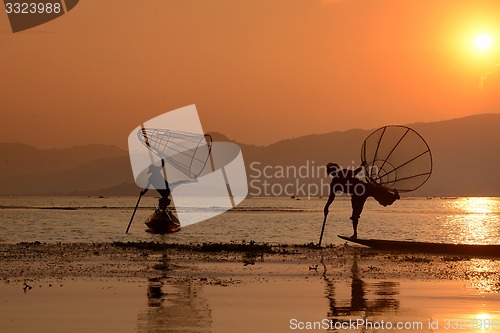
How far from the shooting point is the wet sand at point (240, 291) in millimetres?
Answer: 16594

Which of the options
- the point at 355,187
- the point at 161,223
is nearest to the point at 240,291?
the point at 355,187

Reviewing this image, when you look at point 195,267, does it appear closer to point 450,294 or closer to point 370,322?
point 450,294

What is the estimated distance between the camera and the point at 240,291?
21.6 meters

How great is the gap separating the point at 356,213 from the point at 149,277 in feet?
44.8

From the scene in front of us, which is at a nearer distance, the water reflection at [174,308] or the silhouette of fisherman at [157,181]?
the water reflection at [174,308]

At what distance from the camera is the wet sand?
16594 millimetres

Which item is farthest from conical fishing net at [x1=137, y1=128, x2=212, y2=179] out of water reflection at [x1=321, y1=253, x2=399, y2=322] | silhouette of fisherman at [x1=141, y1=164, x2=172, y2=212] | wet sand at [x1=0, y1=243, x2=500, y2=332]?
water reflection at [x1=321, y1=253, x2=399, y2=322]

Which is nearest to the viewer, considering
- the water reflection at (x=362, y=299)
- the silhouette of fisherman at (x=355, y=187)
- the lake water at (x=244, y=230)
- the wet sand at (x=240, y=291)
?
the wet sand at (x=240, y=291)

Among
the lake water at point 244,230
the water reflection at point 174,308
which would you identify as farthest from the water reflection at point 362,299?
the lake water at point 244,230

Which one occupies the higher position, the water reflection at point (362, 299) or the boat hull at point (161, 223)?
the water reflection at point (362, 299)

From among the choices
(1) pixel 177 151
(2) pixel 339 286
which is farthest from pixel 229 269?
(1) pixel 177 151

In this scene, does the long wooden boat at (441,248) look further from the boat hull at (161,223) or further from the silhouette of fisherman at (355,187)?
the boat hull at (161,223)

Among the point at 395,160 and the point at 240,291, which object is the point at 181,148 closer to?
the point at 395,160

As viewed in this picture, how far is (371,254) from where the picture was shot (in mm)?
34469
